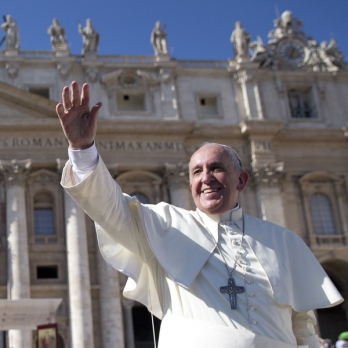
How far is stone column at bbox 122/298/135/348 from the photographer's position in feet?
81.1

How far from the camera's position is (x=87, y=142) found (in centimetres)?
336

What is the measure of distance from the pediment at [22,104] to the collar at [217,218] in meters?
23.3

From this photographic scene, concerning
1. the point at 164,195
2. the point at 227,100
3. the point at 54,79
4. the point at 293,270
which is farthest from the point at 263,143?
the point at 293,270

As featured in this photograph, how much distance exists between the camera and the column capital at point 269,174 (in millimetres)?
27344

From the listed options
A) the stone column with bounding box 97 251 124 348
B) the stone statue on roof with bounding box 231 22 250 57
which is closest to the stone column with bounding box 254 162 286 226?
the stone statue on roof with bounding box 231 22 250 57

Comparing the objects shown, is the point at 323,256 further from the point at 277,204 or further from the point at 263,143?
the point at 263,143

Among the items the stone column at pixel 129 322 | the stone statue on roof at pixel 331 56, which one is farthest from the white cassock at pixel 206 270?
the stone statue on roof at pixel 331 56

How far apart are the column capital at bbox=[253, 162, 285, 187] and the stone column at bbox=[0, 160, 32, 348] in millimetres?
9682

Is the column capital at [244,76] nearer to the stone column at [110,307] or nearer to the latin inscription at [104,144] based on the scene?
the latin inscription at [104,144]

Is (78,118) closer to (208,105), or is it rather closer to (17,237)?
(17,237)

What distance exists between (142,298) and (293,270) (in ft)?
2.98

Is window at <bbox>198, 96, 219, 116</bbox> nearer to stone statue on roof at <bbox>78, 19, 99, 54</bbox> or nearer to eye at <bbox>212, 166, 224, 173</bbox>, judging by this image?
stone statue on roof at <bbox>78, 19, 99, 54</bbox>

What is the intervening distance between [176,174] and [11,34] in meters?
9.91

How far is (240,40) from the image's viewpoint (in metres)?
30.4
